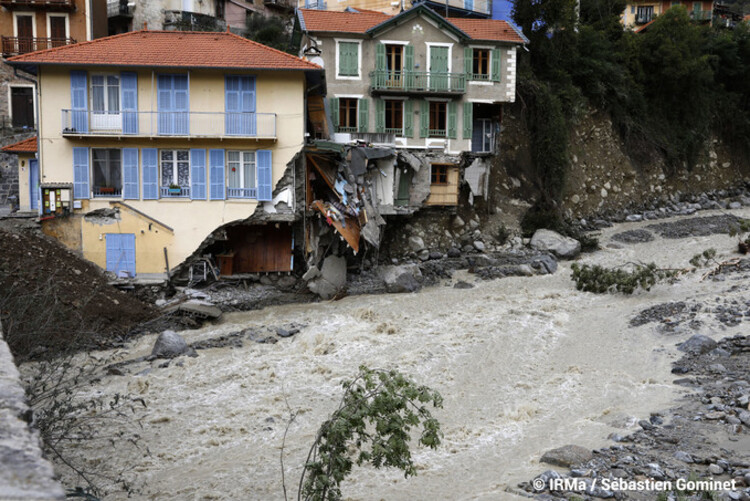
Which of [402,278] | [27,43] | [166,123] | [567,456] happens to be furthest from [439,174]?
[27,43]

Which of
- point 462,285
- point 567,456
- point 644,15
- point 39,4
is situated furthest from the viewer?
point 644,15

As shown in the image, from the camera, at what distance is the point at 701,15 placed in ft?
158

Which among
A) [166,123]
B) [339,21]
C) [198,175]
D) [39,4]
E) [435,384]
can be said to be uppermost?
[39,4]

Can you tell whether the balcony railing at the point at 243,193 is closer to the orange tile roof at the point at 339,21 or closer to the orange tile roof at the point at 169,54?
the orange tile roof at the point at 169,54

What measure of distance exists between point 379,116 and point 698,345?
646 inches

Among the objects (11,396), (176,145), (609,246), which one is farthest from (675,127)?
(11,396)

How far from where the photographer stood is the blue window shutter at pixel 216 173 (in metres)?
24.1

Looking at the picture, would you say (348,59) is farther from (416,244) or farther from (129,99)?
(129,99)

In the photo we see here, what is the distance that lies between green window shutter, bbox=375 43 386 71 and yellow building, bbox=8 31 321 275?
552 centimetres

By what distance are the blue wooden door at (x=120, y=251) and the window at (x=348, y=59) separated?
37.3 feet

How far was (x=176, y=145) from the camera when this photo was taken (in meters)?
24.1

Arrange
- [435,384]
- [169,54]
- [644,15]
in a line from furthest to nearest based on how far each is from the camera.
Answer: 1. [644,15]
2. [169,54]
3. [435,384]

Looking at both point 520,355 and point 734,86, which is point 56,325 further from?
point 734,86

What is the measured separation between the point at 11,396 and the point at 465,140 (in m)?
26.6
